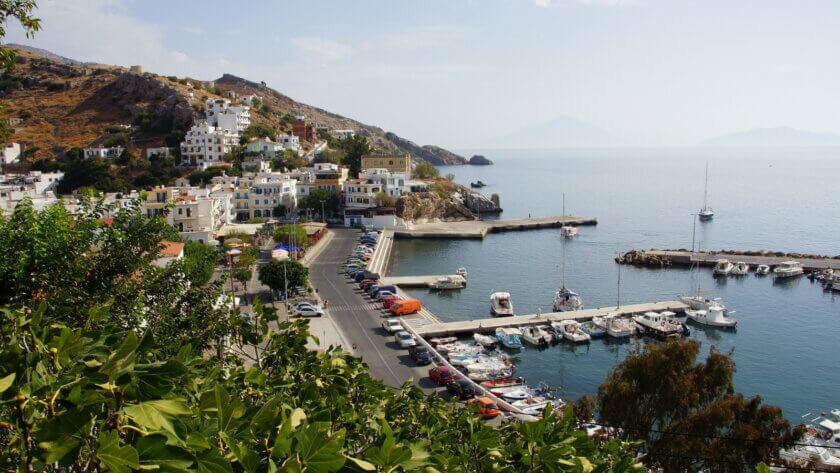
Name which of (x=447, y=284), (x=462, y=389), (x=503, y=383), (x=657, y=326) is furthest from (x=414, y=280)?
Result: (x=462, y=389)

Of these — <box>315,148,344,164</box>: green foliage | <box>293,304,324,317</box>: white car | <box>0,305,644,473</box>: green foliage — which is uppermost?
<box>315,148,344,164</box>: green foliage

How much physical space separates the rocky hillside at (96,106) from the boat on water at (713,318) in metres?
54.1

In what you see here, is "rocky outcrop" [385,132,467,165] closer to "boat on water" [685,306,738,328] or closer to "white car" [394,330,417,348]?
"boat on water" [685,306,738,328]

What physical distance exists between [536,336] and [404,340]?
538cm

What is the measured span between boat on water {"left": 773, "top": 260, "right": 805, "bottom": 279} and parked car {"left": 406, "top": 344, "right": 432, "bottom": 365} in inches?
1015

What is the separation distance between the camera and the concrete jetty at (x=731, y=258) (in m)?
36.5

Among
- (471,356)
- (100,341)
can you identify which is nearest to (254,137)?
(471,356)

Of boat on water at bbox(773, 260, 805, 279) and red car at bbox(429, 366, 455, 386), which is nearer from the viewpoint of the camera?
red car at bbox(429, 366, 455, 386)

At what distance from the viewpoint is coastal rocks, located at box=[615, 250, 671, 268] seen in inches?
1479

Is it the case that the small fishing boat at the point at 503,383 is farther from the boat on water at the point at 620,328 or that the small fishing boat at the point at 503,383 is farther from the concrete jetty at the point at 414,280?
the concrete jetty at the point at 414,280

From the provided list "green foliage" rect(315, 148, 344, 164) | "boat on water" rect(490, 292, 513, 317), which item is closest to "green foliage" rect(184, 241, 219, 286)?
"boat on water" rect(490, 292, 513, 317)

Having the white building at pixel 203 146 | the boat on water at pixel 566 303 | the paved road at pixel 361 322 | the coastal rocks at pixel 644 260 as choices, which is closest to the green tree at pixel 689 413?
the paved road at pixel 361 322

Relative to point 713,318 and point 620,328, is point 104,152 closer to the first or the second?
point 620,328

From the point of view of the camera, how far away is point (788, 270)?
3419cm
